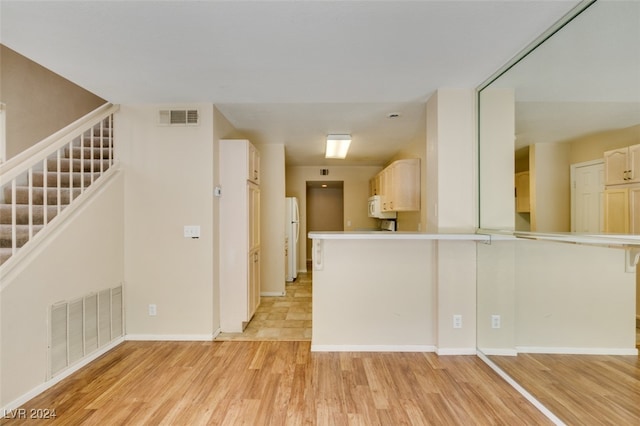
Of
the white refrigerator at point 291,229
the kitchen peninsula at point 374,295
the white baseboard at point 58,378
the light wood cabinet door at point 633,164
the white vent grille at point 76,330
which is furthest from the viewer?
the white refrigerator at point 291,229

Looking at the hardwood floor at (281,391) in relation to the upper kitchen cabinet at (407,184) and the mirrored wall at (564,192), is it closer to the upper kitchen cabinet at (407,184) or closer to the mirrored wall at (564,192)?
the mirrored wall at (564,192)

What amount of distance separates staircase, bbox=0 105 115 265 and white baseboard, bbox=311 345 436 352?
102 inches

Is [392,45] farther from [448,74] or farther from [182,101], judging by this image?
[182,101]

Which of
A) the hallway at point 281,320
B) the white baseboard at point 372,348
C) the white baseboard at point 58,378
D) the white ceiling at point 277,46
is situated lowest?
the hallway at point 281,320

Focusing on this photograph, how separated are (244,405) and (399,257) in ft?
5.96

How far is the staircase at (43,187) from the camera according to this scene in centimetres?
201

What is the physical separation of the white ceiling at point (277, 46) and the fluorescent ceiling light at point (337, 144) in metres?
0.96

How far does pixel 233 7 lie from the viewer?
1.55 meters

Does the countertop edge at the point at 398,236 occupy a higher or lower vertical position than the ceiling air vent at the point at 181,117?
lower

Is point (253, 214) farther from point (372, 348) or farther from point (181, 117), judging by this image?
point (372, 348)

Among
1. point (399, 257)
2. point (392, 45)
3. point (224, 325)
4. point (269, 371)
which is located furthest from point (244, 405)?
point (392, 45)

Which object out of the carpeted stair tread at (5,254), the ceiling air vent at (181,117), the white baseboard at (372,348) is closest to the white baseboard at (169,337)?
the white baseboard at (372,348)

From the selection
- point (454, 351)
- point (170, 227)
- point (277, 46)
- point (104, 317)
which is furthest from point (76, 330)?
point (454, 351)

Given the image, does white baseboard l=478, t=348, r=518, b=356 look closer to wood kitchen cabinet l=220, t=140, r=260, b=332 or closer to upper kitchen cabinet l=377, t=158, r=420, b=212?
upper kitchen cabinet l=377, t=158, r=420, b=212
